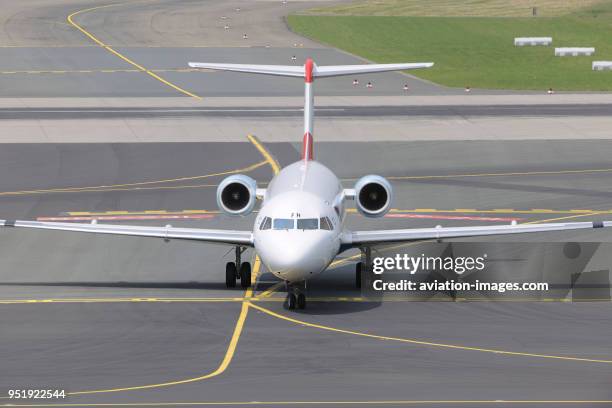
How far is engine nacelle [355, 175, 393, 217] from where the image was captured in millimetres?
40188

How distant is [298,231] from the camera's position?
3666 centimetres

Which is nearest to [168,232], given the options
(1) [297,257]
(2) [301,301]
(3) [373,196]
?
(2) [301,301]

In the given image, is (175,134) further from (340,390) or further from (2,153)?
(340,390)

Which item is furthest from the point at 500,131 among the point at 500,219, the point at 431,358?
the point at 431,358

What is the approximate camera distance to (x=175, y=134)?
72.8 metres

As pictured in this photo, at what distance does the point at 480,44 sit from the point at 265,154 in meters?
52.6

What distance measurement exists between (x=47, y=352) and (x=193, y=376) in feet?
13.4

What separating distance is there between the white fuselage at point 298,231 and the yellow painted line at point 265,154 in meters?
23.0

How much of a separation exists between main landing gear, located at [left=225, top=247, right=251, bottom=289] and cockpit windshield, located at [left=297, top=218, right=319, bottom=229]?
3.95 meters

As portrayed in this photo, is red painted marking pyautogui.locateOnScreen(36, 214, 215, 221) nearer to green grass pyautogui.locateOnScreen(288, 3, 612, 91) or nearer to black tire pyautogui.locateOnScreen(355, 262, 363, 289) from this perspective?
black tire pyautogui.locateOnScreen(355, 262, 363, 289)

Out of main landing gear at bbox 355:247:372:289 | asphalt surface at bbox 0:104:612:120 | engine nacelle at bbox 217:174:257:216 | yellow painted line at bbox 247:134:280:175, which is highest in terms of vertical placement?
asphalt surface at bbox 0:104:612:120

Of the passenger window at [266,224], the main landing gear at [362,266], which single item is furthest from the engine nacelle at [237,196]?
the main landing gear at [362,266]

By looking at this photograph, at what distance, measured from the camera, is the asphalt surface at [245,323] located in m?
29.8

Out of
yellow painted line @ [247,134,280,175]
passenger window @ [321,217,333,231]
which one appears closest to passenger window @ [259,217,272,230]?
passenger window @ [321,217,333,231]
